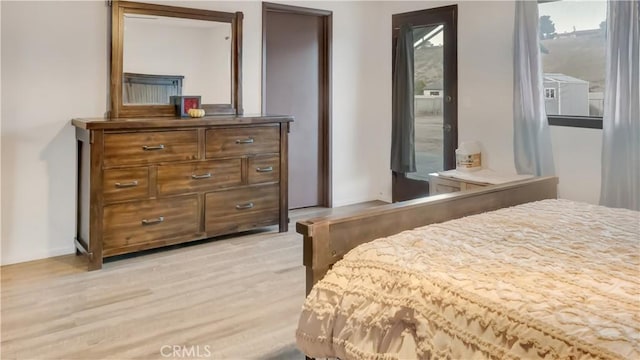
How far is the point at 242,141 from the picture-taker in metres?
4.12

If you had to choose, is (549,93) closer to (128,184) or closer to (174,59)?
(174,59)

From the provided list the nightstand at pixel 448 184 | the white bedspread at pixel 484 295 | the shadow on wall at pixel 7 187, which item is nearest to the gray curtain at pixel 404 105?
the nightstand at pixel 448 184

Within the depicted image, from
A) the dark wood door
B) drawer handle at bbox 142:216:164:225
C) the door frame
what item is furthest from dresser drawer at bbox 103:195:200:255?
the door frame

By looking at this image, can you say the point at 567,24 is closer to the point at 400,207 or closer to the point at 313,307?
the point at 400,207

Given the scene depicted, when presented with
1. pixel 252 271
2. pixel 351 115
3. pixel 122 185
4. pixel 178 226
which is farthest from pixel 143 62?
pixel 351 115

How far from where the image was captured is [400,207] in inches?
82.9

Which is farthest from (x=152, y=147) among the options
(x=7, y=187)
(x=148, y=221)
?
(x=7, y=187)

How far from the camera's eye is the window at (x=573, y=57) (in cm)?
379

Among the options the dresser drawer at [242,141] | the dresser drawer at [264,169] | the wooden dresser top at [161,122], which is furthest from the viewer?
the dresser drawer at [264,169]

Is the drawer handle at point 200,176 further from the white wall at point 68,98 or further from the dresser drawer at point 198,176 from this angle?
the white wall at point 68,98

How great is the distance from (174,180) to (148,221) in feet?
1.14

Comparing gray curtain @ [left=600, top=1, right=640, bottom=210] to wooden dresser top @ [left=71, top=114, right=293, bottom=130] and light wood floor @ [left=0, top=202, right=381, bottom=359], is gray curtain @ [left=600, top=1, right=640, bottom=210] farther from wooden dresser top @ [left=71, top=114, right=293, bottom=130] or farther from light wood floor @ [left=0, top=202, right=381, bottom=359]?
wooden dresser top @ [left=71, top=114, right=293, bottom=130]

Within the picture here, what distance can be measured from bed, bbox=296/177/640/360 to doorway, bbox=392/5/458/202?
2.70 meters

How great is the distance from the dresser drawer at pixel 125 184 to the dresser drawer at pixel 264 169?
0.87 meters
